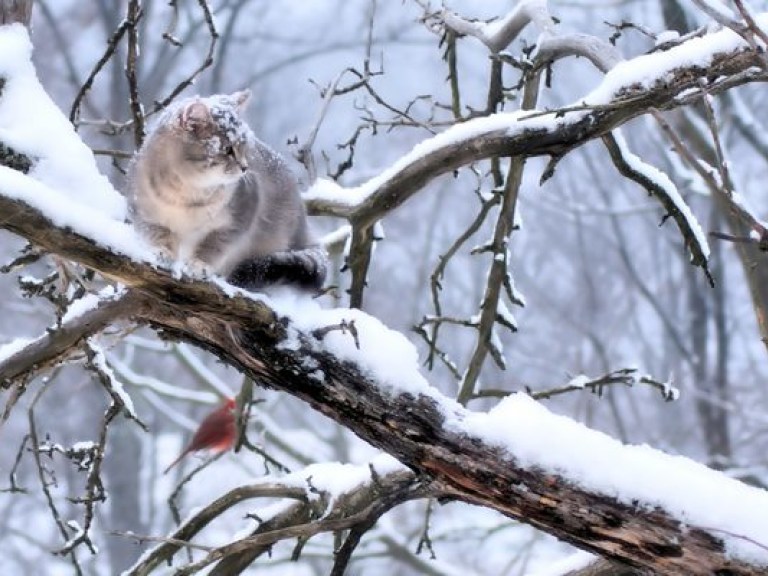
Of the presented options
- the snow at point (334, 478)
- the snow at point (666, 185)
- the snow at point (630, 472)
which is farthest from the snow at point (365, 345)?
the snow at point (666, 185)

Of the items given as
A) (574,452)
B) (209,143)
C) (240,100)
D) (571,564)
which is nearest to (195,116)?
(209,143)

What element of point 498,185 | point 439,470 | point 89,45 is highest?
point 89,45

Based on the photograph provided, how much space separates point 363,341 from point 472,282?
831cm

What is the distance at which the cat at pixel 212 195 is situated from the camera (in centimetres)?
220

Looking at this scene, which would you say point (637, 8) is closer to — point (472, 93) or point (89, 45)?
point (472, 93)

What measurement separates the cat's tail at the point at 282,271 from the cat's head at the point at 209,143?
254 mm

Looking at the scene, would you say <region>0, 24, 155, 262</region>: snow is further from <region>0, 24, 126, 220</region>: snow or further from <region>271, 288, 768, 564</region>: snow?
<region>271, 288, 768, 564</region>: snow

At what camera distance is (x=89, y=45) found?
9.38 meters

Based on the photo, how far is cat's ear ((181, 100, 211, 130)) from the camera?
2.20m

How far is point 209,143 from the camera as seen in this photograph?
2188 mm

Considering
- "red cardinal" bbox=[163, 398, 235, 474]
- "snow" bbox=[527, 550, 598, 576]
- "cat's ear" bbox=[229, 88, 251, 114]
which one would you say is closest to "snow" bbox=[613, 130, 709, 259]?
"snow" bbox=[527, 550, 598, 576]

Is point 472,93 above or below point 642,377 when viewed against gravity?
above

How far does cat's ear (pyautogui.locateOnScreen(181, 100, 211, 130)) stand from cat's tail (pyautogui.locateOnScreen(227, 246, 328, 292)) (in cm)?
33

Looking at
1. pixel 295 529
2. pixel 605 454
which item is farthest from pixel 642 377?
pixel 295 529
